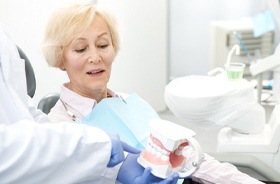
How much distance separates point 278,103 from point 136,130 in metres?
1.00

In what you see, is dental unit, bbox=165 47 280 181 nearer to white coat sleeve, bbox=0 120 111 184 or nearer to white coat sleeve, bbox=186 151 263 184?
white coat sleeve, bbox=186 151 263 184

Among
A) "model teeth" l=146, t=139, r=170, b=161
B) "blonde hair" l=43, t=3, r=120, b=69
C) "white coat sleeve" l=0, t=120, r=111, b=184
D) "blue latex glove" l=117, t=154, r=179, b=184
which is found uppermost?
"blonde hair" l=43, t=3, r=120, b=69

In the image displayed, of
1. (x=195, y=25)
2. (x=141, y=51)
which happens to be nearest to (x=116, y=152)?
(x=141, y=51)

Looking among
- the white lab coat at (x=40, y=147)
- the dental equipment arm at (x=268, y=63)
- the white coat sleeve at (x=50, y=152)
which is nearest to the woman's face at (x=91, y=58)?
the white lab coat at (x=40, y=147)

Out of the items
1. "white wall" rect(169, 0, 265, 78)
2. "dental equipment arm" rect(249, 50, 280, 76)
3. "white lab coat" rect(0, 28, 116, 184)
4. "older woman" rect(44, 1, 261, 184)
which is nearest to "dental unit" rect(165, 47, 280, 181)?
"dental equipment arm" rect(249, 50, 280, 76)

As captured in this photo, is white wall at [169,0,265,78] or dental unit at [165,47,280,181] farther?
white wall at [169,0,265,78]

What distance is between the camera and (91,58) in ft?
4.32

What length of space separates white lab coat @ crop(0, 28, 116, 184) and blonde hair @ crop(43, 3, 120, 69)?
39 cm

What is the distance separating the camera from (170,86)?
1.80 m

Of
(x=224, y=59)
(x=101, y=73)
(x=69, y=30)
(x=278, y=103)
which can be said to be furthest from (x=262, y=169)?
(x=224, y=59)

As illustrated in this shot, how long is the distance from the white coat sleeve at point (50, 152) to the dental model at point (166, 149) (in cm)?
12

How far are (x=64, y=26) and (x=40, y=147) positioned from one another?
2.10ft

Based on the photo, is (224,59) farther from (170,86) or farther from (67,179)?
(67,179)

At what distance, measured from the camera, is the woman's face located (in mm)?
1321
